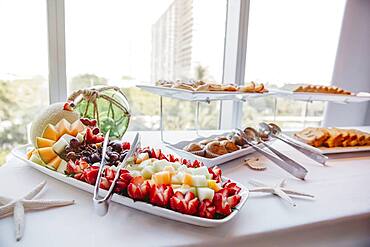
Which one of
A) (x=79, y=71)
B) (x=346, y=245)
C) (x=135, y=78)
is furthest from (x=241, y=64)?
(x=346, y=245)

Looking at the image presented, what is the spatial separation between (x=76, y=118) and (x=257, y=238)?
523 millimetres

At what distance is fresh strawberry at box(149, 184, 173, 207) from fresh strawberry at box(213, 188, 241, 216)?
7cm

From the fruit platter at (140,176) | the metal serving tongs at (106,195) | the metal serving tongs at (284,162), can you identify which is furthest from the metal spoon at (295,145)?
the metal serving tongs at (106,195)

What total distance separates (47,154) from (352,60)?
5.57 ft

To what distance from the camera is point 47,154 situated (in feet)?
1.99

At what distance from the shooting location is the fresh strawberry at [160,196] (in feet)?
1.48

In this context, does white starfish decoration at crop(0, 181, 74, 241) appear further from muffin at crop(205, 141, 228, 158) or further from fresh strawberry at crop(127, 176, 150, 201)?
muffin at crop(205, 141, 228, 158)

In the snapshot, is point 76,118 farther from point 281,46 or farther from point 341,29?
point 341,29

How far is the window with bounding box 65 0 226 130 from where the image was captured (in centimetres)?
133

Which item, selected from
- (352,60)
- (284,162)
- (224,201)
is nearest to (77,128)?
(224,201)

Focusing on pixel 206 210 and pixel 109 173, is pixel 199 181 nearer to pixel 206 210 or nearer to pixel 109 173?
pixel 206 210

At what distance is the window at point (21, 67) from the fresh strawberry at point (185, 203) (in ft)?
3.44

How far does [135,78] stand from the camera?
146 cm

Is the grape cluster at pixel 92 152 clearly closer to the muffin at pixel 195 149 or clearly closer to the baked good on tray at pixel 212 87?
the muffin at pixel 195 149
